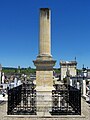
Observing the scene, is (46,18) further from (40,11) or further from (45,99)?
(45,99)

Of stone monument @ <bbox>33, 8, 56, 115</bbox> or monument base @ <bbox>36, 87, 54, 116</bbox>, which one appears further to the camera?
stone monument @ <bbox>33, 8, 56, 115</bbox>

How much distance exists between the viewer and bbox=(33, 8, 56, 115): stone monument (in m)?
15.9

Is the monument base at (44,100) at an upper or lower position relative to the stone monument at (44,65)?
lower

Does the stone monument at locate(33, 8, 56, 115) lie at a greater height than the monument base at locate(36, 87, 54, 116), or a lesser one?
greater

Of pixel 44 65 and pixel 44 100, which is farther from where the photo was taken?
pixel 44 65

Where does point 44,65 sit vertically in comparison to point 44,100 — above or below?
above

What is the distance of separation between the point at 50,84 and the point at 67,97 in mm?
2181

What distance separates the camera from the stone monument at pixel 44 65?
52.3 ft

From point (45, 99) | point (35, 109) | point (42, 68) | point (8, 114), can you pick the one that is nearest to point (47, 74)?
point (42, 68)

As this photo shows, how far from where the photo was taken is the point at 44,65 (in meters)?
16.0

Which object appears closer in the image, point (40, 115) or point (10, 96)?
point (40, 115)

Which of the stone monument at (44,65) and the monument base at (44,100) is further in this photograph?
the stone monument at (44,65)

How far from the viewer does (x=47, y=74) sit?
16.1 meters

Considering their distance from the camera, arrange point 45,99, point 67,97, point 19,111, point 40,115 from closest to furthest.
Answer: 1. point 40,115
2. point 19,111
3. point 45,99
4. point 67,97
